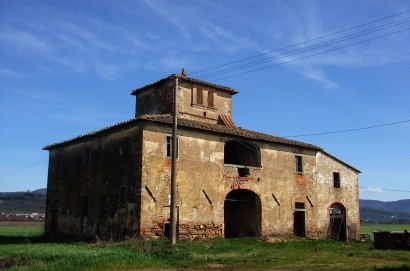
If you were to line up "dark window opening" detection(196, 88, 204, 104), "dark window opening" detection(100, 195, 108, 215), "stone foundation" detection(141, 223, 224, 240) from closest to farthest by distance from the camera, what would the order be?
1. "stone foundation" detection(141, 223, 224, 240)
2. "dark window opening" detection(100, 195, 108, 215)
3. "dark window opening" detection(196, 88, 204, 104)

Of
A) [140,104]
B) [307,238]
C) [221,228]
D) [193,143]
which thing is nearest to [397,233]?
[307,238]

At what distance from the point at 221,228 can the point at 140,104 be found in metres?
11.2

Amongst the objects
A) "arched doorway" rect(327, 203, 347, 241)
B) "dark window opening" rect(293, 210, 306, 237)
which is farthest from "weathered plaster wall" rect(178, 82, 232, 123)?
"arched doorway" rect(327, 203, 347, 241)

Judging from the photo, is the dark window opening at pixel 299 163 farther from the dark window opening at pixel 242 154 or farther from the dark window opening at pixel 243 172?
the dark window opening at pixel 243 172

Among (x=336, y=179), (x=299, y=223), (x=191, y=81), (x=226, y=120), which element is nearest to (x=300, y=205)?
(x=299, y=223)

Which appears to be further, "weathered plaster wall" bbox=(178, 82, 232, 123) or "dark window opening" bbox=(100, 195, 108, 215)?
"weathered plaster wall" bbox=(178, 82, 232, 123)

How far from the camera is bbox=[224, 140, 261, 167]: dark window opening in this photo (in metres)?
25.3

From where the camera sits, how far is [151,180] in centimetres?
2019

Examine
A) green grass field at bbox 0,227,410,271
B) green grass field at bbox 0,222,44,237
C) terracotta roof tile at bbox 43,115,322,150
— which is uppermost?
terracotta roof tile at bbox 43,115,322,150

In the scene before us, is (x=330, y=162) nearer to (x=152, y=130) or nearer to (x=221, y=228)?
(x=221, y=228)

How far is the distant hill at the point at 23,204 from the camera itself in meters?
92.0

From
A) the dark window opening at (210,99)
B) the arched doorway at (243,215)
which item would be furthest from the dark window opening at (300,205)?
the dark window opening at (210,99)

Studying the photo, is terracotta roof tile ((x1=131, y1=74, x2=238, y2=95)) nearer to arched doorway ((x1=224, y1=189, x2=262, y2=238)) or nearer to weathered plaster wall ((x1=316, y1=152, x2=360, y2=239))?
arched doorway ((x1=224, y1=189, x2=262, y2=238))

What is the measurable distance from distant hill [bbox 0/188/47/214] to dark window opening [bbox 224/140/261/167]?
73.8 meters
